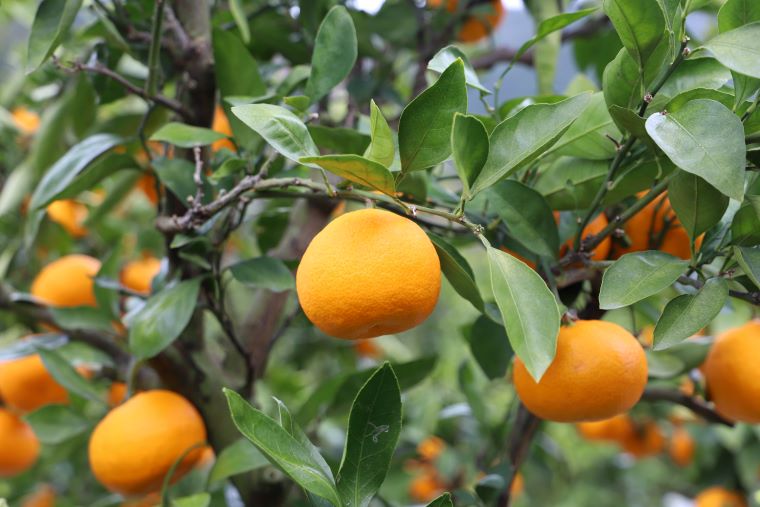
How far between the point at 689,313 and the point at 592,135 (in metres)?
0.16

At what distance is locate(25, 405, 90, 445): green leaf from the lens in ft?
2.77

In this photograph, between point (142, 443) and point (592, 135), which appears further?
point (142, 443)

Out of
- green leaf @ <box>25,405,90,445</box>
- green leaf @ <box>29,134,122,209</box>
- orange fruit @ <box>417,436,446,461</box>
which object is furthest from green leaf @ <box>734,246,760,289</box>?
orange fruit @ <box>417,436,446,461</box>

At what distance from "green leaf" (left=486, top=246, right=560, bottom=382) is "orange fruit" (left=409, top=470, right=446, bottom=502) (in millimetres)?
1213

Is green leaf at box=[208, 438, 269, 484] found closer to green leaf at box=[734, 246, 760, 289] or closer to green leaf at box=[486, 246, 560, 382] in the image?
green leaf at box=[486, 246, 560, 382]

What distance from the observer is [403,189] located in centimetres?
68

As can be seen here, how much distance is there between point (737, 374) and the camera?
26.9 inches

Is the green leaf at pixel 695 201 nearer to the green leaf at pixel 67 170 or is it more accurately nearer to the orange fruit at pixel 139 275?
the green leaf at pixel 67 170

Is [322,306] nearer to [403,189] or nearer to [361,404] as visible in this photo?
[361,404]

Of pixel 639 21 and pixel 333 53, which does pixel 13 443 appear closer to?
pixel 333 53

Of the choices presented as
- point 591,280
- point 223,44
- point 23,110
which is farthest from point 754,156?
point 23,110

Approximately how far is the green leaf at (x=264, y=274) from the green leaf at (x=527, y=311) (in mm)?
257

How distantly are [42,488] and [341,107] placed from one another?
1.08 m

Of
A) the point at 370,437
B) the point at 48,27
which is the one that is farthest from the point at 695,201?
the point at 48,27
